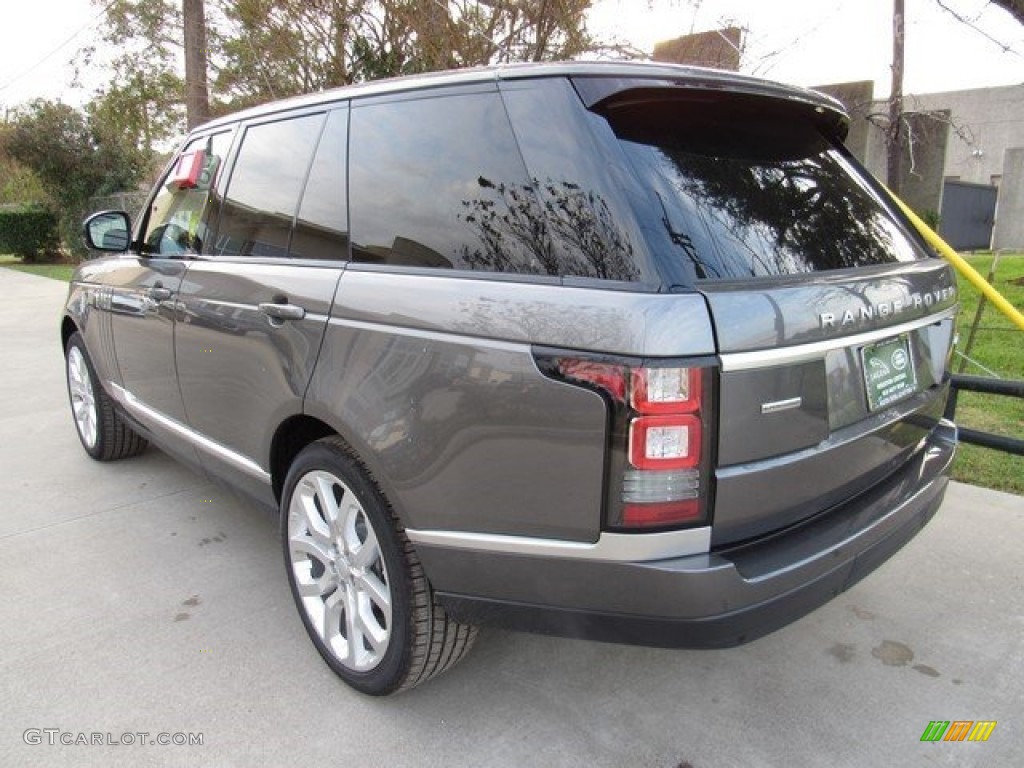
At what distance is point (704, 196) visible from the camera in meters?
1.85

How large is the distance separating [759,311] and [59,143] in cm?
2285

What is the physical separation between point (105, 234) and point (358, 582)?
8.88ft

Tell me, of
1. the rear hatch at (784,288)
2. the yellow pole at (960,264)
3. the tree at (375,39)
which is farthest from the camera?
the tree at (375,39)

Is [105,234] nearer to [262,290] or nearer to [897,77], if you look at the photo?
[262,290]

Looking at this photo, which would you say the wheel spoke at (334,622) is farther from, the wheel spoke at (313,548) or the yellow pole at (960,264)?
the yellow pole at (960,264)

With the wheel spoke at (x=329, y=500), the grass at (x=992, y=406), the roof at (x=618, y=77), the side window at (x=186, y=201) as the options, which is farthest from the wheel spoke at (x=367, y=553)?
the grass at (x=992, y=406)

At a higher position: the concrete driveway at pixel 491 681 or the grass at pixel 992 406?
the grass at pixel 992 406

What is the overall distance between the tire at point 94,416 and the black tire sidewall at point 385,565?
2.49 m

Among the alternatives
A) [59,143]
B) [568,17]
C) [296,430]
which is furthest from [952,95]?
[296,430]

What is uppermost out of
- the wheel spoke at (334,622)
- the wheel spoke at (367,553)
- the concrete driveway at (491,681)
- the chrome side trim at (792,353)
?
the chrome side trim at (792,353)

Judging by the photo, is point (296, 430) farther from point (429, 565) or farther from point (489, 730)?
point (489, 730)

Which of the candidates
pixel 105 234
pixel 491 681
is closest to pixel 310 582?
pixel 491 681

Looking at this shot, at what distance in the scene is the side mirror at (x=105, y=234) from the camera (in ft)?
12.5

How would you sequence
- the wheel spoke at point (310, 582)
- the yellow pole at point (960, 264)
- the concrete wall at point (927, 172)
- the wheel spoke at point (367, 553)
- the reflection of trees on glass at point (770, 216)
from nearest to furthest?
the reflection of trees on glass at point (770, 216) → the wheel spoke at point (367, 553) → the wheel spoke at point (310, 582) → the yellow pole at point (960, 264) → the concrete wall at point (927, 172)
